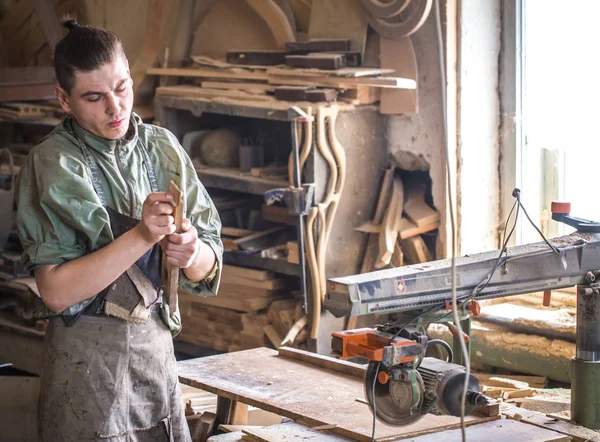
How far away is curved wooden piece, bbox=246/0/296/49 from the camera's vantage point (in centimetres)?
547

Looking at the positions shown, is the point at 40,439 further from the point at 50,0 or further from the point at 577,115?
the point at 50,0

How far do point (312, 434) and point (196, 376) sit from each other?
70cm

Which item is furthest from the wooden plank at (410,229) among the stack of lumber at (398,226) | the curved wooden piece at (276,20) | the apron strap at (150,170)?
the apron strap at (150,170)

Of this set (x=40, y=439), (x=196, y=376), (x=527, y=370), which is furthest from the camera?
(x=527, y=370)

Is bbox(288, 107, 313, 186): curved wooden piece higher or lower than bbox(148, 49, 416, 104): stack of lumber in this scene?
lower

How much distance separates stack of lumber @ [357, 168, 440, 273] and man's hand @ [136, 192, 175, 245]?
2.75 m

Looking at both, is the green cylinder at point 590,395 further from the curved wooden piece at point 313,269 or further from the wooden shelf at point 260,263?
the wooden shelf at point 260,263

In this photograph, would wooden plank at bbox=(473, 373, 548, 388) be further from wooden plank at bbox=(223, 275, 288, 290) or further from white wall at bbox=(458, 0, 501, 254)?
wooden plank at bbox=(223, 275, 288, 290)

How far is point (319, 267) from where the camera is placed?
499 cm

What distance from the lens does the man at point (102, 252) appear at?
2338 mm

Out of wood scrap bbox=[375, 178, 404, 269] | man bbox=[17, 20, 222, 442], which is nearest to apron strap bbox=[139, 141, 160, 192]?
man bbox=[17, 20, 222, 442]

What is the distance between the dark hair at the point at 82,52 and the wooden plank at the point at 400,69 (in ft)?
8.87

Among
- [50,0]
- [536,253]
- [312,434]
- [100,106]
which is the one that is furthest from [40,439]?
[50,0]

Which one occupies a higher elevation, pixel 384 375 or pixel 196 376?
pixel 384 375
